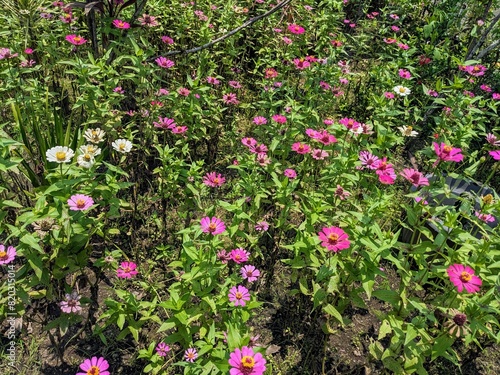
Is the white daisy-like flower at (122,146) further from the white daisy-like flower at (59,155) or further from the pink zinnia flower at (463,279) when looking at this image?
the pink zinnia flower at (463,279)

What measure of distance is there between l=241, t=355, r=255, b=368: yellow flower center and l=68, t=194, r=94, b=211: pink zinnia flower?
926 mm

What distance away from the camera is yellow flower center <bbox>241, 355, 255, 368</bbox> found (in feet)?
4.14

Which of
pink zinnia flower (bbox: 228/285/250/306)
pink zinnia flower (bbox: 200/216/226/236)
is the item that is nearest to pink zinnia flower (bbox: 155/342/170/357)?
pink zinnia flower (bbox: 228/285/250/306)

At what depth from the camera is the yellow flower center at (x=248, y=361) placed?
1.26 metres

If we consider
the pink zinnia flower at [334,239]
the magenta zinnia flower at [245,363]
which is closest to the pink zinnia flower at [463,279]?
the pink zinnia flower at [334,239]

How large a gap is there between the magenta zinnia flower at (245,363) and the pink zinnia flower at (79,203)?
890mm

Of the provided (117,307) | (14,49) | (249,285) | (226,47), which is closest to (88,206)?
(117,307)

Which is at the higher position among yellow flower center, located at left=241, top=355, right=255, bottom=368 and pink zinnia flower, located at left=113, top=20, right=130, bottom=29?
pink zinnia flower, located at left=113, top=20, right=130, bottom=29

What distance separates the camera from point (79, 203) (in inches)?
64.9

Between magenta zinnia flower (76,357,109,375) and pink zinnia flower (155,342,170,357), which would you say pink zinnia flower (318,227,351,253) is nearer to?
pink zinnia flower (155,342,170,357)

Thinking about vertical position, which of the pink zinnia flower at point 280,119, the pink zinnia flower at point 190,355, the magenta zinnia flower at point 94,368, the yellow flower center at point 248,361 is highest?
the pink zinnia flower at point 280,119

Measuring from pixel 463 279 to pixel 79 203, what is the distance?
5.50ft

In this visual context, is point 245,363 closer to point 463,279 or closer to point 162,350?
point 162,350

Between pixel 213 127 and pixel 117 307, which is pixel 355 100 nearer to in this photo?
pixel 213 127
